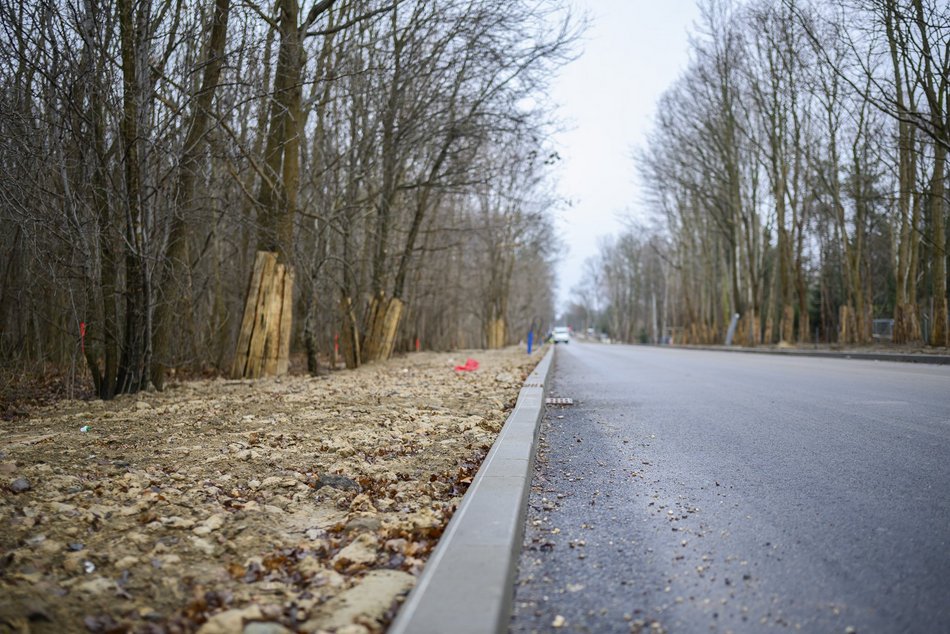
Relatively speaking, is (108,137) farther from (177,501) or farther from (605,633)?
(605,633)

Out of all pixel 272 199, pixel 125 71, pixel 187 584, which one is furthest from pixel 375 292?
pixel 187 584

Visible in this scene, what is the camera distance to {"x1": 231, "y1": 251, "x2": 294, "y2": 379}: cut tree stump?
35.2 ft

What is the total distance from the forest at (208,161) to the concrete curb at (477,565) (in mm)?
4883

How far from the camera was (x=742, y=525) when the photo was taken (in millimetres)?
3285

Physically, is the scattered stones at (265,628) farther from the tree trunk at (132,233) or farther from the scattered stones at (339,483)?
the tree trunk at (132,233)

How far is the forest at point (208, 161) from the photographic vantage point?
6668 mm

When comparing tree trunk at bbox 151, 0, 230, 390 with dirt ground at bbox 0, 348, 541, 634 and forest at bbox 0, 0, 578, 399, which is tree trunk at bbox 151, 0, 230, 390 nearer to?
forest at bbox 0, 0, 578, 399

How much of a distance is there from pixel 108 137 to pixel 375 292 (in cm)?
924

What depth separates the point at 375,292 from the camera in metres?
16.6

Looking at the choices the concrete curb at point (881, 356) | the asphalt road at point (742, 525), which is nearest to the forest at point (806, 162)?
the concrete curb at point (881, 356)

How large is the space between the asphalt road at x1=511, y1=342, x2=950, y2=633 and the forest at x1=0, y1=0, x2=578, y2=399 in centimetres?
501

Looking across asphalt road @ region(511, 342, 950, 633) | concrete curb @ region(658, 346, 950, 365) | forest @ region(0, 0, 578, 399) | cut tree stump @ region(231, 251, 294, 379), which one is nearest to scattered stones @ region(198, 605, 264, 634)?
asphalt road @ region(511, 342, 950, 633)

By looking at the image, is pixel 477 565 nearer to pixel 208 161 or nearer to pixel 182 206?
pixel 182 206

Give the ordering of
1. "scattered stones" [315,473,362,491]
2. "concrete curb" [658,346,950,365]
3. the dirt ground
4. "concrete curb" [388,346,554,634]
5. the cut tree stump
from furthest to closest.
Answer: "concrete curb" [658,346,950,365], the cut tree stump, "scattered stones" [315,473,362,491], the dirt ground, "concrete curb" [388,346,554,634]
